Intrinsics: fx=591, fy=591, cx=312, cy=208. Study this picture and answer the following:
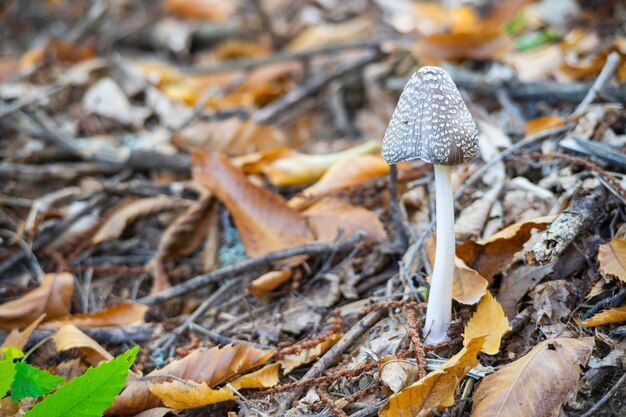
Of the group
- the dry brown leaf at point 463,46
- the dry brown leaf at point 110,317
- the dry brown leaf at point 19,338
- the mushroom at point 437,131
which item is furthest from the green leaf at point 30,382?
the dry brown leaf at point 463,46

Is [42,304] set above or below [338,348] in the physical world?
above

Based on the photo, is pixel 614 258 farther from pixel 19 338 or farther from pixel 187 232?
pixel 19 338

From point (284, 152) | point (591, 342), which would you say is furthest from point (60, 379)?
point (284, 152)

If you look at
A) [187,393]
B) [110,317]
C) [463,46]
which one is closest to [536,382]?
[187,393]

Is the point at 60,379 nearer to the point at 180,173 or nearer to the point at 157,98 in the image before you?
the point at 180,173

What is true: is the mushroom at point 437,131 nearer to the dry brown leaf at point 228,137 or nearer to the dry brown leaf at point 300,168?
the dry brown leaf at point 300,168

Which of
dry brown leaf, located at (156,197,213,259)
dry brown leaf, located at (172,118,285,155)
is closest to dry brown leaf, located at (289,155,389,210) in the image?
dry brown leaf, located at (156,197,213,259)
